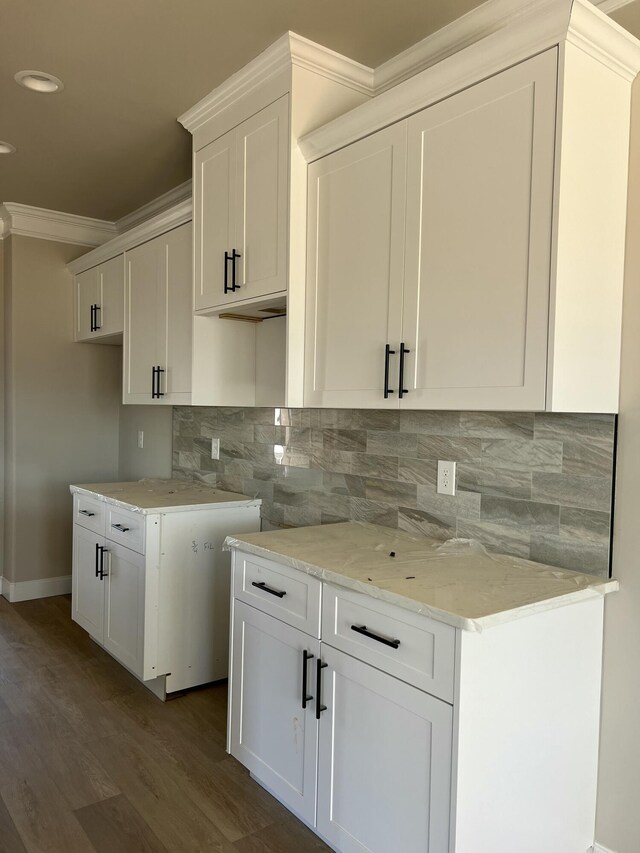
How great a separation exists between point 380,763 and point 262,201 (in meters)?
1.90

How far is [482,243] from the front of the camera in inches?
67.6

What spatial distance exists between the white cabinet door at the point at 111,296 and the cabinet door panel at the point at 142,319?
5.6 inches

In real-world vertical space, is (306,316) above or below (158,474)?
above

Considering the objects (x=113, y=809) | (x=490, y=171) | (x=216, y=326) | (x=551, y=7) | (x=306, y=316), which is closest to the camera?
(x=551, y=7)

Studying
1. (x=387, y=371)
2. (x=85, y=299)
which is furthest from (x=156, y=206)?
(x=387, y=371)

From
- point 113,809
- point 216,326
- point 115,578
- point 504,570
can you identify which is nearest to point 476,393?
point 504,570

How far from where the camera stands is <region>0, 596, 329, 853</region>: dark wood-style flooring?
79.6 inches

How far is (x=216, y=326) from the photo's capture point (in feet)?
9.89

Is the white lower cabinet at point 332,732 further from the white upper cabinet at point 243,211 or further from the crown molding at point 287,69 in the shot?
the crown molding at point 287,69

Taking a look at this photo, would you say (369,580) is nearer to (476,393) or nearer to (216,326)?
(476,393)

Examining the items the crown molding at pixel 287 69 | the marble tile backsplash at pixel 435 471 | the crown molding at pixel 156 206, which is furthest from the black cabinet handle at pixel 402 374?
the crown molding at pixel 156 206

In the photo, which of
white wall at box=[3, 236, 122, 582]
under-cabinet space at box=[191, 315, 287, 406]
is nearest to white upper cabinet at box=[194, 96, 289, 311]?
under-cabinet space at box=[191, 315, 287, 406]

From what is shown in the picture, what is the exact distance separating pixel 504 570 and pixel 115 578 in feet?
6.66

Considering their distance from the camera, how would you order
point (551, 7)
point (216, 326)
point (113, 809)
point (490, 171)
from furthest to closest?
point (216, 326), point (113, 809), point (490, 171), point (551, 7)
